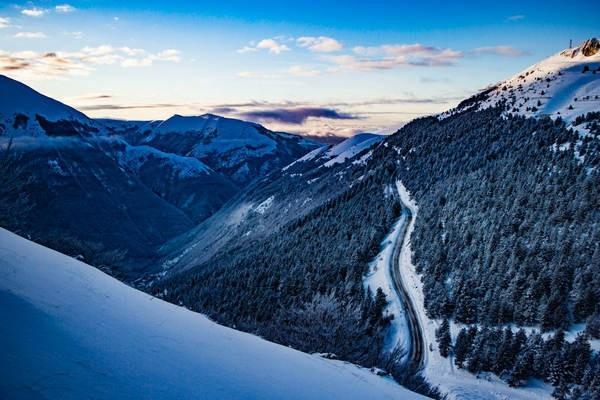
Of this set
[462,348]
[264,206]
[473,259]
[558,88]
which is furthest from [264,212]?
[462,348]

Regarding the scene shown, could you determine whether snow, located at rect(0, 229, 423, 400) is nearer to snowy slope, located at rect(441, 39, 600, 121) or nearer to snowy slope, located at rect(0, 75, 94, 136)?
snowy slope, located at rect(441, 39, 600, 121)

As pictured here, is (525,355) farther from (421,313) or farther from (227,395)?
(227,395)

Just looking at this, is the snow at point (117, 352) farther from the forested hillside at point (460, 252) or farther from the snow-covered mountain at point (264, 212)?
the snow-covered mountain at point (264, 212)

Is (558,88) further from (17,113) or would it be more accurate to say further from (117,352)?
(17,113)

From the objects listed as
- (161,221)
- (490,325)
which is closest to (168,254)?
(161,221)

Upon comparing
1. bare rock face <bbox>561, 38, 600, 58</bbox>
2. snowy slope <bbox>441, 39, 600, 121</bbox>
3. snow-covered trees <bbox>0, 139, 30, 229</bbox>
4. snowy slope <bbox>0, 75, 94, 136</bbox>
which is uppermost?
bare rock face <bbox>561, 38, 600, 58</bbox>

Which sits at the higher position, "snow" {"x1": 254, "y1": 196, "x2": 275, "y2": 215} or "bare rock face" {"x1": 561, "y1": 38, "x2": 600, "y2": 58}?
"bare rock face" {"x1": 561, "y1": 38, "x2": 600, "y2": 58}

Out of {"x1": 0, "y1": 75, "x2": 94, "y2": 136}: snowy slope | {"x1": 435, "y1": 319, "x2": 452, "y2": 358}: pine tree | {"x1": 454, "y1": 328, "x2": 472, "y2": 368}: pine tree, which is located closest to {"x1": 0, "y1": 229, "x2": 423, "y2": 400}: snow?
{"x1": 454, "y1": 328, "x2": 472, "y2": 368}: pine tree

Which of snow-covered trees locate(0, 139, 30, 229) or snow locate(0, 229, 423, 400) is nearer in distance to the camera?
snow locate(0, 229, 423, 400)
